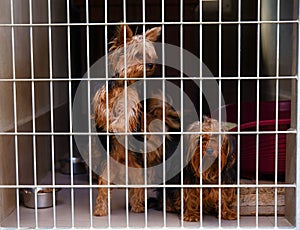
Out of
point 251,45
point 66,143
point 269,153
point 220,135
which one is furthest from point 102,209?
point 251,45

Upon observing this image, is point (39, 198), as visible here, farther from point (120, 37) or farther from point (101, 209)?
point (120, 37)

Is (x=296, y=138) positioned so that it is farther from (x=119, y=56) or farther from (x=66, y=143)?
(x=66, y=143)

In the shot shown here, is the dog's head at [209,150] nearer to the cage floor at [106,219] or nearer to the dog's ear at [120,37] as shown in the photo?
the cage floor at [106,219]

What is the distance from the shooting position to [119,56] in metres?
2.75

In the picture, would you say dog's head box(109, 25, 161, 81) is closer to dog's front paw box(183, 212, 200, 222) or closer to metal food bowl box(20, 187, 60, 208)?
dog's front paw box(183, 212, 200, 222)

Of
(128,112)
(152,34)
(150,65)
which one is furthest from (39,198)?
(152,34)

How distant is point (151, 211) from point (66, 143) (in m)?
2.22

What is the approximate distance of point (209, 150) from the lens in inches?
105

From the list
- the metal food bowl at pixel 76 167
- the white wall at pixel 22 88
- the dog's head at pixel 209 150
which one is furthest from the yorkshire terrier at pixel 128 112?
the metal food bowl at pixel 76 167

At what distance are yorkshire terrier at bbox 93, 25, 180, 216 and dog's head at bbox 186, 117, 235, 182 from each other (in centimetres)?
23

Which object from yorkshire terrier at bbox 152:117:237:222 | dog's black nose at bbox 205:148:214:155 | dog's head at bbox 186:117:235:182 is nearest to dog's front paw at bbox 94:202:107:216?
yorkshire terrier at bbox 152:117:237:222

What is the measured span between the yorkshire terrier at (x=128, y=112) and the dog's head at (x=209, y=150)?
227 millimetres

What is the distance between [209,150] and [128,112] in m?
0.51

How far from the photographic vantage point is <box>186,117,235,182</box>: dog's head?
8.70 feet
